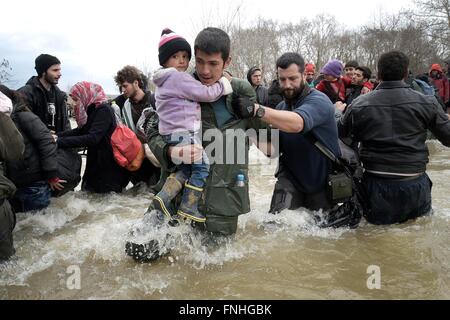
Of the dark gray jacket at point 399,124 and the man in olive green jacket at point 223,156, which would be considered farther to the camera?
the dark gray jacket at point 399,124

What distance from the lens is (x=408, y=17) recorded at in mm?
35062

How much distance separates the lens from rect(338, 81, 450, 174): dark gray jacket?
3.71 metres

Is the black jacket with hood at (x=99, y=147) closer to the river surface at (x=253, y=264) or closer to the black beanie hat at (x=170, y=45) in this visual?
the river surface at (x=253, y=264)

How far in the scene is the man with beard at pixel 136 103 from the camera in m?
5.28

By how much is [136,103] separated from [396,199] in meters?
3.43

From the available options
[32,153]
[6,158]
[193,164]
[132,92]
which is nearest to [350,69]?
[132,92]

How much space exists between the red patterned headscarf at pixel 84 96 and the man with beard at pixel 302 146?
2.31 meters

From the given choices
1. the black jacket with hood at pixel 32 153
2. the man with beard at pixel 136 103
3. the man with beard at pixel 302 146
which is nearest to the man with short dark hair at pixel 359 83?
the man with beard at pixel 302 146

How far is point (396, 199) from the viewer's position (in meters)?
3.79

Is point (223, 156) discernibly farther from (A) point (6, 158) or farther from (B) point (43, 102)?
(B) point (43, 102)

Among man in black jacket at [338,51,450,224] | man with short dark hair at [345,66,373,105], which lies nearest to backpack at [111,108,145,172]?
man in black jacket at [338,51,450,224]
